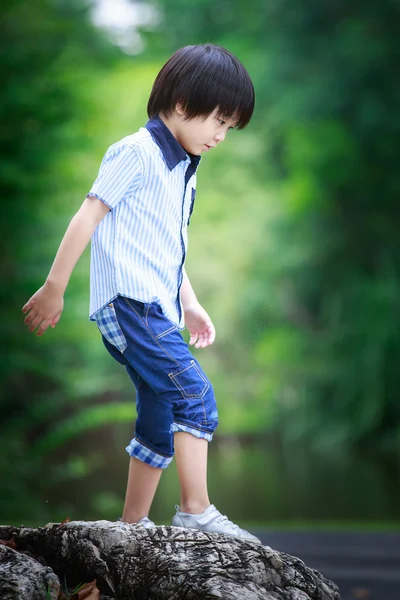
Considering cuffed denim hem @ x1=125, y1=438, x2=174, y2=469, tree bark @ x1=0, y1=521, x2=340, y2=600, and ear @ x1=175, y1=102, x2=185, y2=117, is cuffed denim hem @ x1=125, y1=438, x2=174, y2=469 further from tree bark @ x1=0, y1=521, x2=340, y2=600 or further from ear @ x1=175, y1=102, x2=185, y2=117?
ear @ x1=175, y1=102, x2=185, y2=117

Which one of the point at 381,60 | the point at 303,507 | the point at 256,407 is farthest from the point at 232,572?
the point at 256,407

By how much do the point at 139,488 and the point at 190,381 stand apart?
238mm

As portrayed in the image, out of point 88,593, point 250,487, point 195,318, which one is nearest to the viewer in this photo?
point 88,593

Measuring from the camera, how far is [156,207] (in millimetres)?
1364

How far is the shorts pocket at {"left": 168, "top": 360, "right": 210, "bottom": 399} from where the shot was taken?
1.31 m

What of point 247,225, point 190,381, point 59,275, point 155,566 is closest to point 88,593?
point 155,566

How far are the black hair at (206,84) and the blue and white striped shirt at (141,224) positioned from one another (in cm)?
7

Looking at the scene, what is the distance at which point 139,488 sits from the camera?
1418mm

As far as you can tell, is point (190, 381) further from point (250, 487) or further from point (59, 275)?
point (250, 487)

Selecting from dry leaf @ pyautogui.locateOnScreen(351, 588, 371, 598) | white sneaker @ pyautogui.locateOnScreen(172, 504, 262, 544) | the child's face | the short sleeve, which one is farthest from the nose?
dry leaf @ pyautogui.locateOnScreen(351, 588, 371, 598)

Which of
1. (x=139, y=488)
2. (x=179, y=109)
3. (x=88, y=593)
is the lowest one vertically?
(x=88, y=593)

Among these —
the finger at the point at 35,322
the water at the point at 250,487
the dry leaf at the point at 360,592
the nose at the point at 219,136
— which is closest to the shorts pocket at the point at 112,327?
the finger at the point at 35,322

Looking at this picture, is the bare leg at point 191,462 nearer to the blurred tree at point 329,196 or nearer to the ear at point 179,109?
the ear at point 179,109

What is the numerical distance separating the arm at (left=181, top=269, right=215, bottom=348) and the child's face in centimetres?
27
